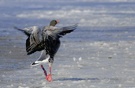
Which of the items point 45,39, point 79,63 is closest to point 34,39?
point 45,39

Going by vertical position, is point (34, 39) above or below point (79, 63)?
above

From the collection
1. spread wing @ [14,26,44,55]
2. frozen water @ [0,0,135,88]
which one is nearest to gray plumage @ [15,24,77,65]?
spread wing @ [14,26,44,55]

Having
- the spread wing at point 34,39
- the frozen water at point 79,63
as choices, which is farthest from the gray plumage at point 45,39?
the frozen water at point 79,63

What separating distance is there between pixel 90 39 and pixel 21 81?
1078 cm

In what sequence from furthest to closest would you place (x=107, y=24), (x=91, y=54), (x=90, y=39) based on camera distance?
(x=107, y=24) < (x=90, y=39) < (x=91, y=54)

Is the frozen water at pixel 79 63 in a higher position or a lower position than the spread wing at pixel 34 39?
lower

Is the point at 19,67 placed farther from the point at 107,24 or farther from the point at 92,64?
the point at 107,24

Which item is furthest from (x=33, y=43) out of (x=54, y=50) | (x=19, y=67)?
(x=19, y=67)

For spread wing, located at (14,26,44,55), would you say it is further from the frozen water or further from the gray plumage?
the frozen water

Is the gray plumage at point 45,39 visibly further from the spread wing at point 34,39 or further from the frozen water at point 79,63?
the frozen water at point 79,63

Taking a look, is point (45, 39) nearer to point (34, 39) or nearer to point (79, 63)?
point (34, 39)

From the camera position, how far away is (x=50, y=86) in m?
11.9

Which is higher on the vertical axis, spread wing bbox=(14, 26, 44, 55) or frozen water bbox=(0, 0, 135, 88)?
spread wing bbox=(14, 26, 44, 55)

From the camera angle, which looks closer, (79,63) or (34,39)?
(34,39)
